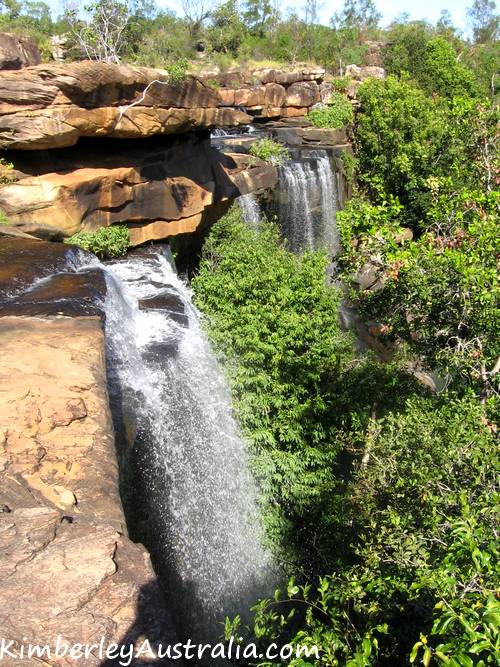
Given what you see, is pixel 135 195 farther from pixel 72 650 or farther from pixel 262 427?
pixel 72 650

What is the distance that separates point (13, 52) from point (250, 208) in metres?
7.87

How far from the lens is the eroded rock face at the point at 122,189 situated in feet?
35.8

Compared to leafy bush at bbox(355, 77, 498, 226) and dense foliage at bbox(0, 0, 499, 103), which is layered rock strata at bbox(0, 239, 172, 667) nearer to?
leafy bush at bbox(355, 77, 498, 226)

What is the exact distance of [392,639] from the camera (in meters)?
5.01

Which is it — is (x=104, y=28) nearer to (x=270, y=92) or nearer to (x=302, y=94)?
(x=270, y=92)

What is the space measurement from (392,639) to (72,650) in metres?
3.22

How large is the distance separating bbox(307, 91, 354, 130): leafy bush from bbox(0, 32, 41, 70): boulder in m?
17.3

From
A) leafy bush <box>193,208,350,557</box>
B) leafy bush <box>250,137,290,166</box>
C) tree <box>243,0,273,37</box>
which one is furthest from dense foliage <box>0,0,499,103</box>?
leafy bush <box>193,208,350,557</box>

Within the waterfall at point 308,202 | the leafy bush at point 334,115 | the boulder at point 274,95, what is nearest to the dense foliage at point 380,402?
the waterfall at point 308,202

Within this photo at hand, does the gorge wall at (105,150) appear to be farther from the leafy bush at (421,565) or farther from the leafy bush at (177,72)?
the leafy bush at (421,565)

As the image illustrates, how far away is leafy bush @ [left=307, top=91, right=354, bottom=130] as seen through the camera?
2798 centimetres

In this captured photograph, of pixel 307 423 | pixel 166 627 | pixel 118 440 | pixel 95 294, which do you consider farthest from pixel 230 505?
pixel 166 627

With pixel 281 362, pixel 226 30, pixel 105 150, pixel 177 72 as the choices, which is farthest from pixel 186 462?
pixel 226 30

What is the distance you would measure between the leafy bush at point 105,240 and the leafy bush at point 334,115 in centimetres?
1846
